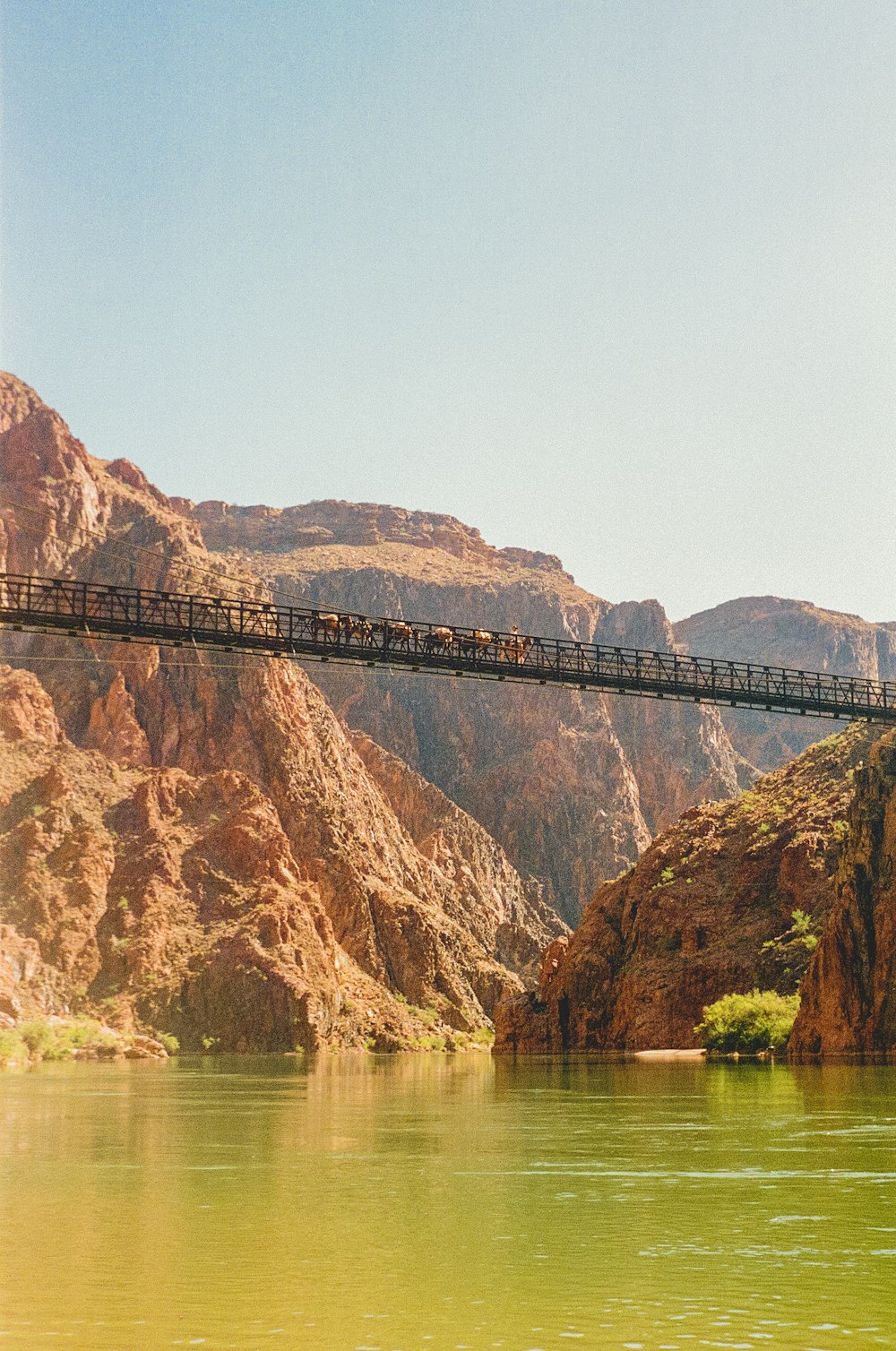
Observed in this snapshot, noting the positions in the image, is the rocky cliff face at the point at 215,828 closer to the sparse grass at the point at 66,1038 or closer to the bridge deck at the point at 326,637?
the sparse grass at the point at 66,1038

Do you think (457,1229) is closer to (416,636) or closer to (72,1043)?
(416,636)

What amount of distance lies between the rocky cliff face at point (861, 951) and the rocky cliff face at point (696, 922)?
830 centimetres

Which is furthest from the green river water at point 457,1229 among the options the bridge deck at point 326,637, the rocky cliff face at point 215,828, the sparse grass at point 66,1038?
the rocky cliff face at point 215,828

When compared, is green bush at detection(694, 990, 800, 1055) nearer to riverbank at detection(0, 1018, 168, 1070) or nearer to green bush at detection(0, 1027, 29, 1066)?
riverbank at detection(0, 1018, 168, 1070)

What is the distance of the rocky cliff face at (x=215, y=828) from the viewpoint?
10250 centimetres

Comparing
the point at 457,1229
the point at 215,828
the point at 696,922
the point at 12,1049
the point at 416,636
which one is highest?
the point at 416,636

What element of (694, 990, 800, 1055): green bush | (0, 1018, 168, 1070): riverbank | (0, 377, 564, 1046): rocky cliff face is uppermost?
(0, 377, 564, 1046): rocky cliff face

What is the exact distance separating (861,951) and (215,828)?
68.3 m

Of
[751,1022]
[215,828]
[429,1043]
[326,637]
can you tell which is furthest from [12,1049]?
[429,1043]

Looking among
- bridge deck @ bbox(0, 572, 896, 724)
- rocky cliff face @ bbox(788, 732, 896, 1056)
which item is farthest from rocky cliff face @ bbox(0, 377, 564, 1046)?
bridge deck @ bbox(0, 572, 896, 724)

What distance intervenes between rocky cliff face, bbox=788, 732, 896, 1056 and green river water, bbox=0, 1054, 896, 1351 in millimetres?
19340

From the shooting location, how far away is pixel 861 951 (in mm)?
52375

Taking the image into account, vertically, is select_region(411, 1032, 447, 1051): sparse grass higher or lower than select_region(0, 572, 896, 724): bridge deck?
lower

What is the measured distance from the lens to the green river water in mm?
12117
